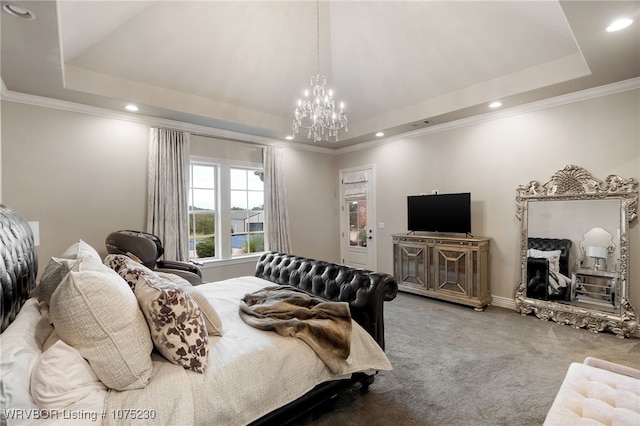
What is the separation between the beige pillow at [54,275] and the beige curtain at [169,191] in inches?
104

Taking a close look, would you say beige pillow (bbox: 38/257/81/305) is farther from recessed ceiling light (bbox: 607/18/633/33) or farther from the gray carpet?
recessed ceiling light (bbox: 607/18/633/33)

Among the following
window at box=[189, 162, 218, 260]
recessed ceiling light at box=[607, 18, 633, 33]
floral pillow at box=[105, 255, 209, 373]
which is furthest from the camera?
window at box=[189, 162, 218, 260]

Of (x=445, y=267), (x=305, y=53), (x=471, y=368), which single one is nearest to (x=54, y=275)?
(x=471, y=368)

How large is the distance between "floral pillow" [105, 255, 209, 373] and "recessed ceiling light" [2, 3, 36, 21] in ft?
6.40

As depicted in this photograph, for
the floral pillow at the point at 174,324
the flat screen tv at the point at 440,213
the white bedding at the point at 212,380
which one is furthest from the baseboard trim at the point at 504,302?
the floral pillow at the point at 174,324

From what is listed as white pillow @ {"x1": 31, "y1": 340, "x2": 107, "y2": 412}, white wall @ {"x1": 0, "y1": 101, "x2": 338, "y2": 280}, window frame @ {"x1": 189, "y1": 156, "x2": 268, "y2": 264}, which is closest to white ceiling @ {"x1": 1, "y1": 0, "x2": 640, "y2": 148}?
white wall @ {"x1": 0, "y1": 101, "x2": 338, "y2": 280}

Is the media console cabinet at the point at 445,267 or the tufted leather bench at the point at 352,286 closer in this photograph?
the tufted leather bench at the point at 352,286

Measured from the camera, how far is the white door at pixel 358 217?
5852 millimetres

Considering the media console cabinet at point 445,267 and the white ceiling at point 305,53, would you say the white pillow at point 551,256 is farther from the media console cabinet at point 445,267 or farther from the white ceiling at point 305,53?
the white ceiling at point 305,53

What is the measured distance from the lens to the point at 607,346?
2939mm

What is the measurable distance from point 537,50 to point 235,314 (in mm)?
4047

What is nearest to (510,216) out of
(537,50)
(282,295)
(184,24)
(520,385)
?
(537,50)

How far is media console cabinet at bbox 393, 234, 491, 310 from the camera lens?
161 inches

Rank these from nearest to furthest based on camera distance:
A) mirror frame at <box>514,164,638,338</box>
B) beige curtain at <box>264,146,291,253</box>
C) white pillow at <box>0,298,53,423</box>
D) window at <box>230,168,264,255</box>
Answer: white pillow at <box>0,298,53,423</box> → mirror frame at <box>514,164,638,338</box> → window at <box>230,168,264,255</box> → beige curtain at <box>264,146,291,253</box>
